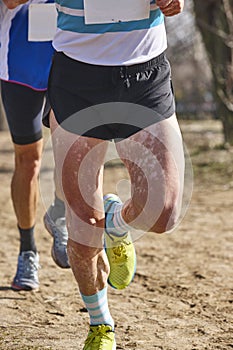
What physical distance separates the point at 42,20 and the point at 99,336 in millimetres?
1630

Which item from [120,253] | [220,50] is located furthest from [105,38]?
[220,50]

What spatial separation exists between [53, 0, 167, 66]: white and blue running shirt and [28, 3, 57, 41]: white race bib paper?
3.15 ft

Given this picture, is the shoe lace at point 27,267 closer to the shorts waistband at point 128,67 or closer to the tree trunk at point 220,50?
the shorts waistband at point 128,67

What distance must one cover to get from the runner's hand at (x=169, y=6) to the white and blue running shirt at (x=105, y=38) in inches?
3.1

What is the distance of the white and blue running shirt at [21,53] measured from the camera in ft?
12.0

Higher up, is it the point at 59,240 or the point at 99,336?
the point at 99,336

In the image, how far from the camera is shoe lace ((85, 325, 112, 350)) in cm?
280

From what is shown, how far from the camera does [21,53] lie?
3.67 metres

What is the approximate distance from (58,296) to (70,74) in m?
1.55

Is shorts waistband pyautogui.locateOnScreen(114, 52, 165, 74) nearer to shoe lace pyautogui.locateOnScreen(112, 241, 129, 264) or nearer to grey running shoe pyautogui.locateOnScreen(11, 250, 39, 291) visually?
shoe lace pyautogui.locateOnScreen(112, 241, 129, 264)

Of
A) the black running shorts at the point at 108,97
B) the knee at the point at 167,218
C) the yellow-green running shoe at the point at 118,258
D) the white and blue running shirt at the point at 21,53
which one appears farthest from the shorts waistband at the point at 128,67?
the white and blue running shirt at the point at 21,53

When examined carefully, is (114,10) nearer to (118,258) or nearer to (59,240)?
(118,258)

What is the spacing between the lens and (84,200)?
8.91 ft

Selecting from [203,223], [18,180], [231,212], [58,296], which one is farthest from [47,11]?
[231,212]
